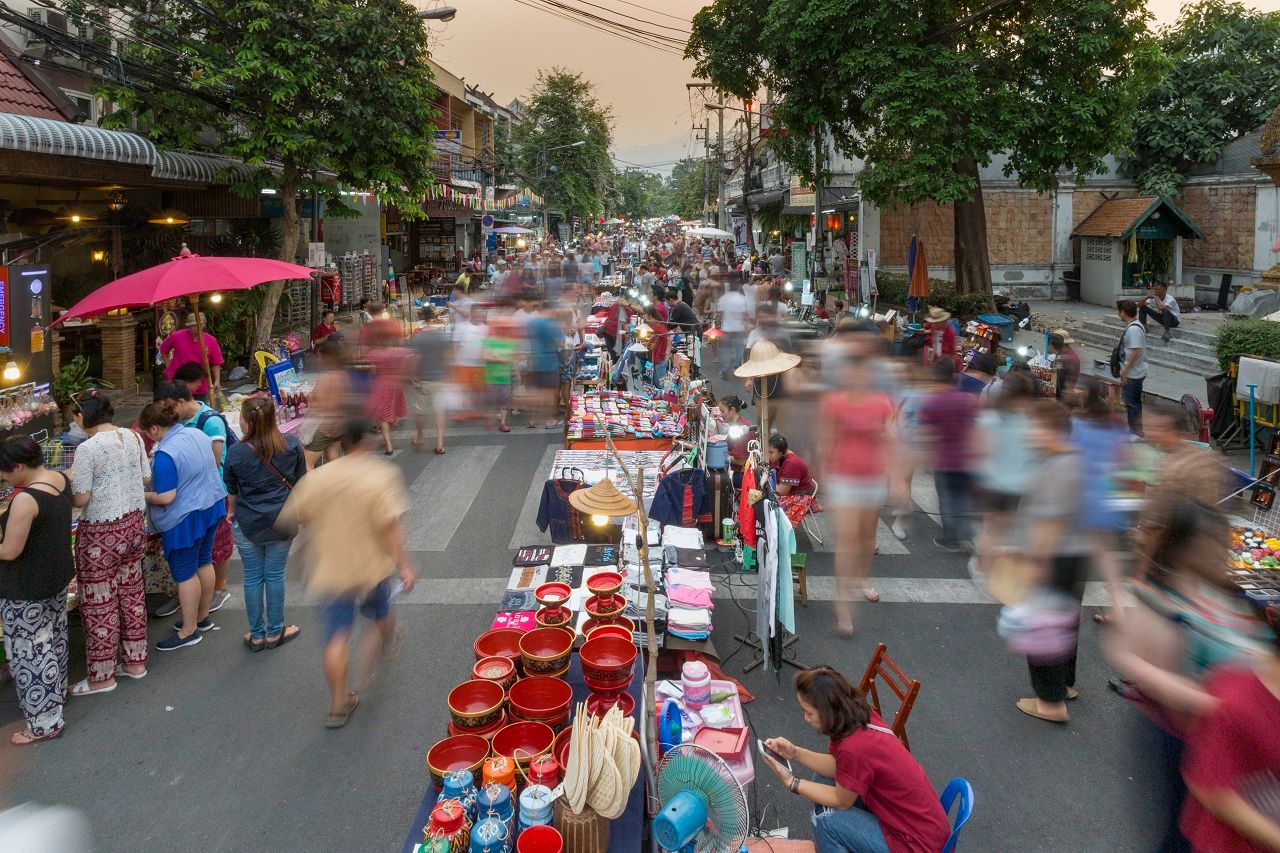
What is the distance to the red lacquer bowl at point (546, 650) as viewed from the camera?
4.24 metres

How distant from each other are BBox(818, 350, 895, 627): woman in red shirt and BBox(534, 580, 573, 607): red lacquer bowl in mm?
1779

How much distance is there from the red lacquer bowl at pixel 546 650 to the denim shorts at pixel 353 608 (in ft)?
2.96

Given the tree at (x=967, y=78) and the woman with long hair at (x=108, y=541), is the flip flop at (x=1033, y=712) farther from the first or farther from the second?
the tree at (x=967, y=78)

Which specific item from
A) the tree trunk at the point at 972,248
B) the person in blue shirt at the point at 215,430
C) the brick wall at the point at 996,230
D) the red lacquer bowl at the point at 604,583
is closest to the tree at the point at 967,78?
the tree trunk at the point at 972,248

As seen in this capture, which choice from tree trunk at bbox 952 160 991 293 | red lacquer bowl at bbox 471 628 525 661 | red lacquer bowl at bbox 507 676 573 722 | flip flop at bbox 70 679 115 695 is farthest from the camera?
tree trunk at bbox 952 160 991 293

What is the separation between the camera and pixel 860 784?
11.6ft

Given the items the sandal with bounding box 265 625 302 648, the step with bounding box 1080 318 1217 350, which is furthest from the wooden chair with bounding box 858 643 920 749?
the step with bounding box 1080 318 1217 350

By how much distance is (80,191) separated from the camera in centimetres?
1249

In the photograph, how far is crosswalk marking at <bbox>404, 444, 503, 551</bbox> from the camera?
27.1ft

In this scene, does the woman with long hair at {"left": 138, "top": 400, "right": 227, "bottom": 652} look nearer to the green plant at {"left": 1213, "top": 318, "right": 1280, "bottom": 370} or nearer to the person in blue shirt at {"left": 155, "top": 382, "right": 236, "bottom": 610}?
the person in blue shirt at {"left": 155, "top": 382, "right": 236, "bottom": 610}

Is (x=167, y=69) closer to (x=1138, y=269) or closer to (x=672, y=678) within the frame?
(x=672, y=678)

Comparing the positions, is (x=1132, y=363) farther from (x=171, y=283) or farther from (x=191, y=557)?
(x=171, y=283)

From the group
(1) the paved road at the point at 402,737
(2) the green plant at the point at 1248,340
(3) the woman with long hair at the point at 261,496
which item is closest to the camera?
(1) the paved road at the point at 402,737

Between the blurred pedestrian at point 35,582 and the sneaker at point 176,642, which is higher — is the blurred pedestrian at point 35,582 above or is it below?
above
